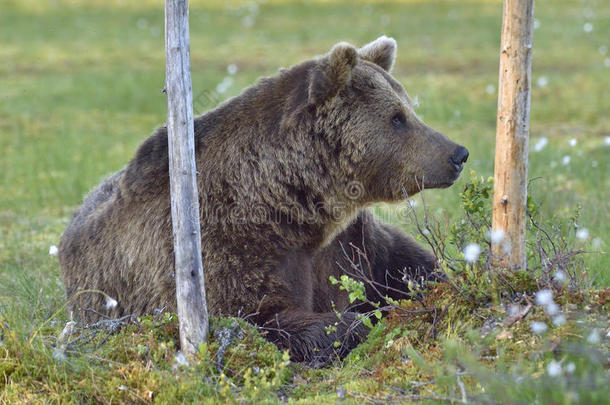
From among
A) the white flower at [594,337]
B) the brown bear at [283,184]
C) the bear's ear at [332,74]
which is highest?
the bear's ear at [332,74]

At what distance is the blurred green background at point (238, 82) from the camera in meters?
8.43

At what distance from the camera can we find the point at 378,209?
7508 millimetres

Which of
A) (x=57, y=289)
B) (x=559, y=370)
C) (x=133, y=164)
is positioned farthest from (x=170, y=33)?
(x=57, y=289)

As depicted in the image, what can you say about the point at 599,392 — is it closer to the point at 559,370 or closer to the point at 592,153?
the point at 559,370

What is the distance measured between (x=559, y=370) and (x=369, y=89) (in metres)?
2.46

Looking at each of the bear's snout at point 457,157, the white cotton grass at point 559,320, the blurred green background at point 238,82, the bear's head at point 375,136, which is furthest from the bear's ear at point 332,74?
the blurred green background at point 238,82

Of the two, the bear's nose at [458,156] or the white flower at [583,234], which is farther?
the bear's nose at [458,156]

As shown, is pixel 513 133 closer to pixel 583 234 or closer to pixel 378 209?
pixel 583 234

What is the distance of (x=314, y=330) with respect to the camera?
4617mm

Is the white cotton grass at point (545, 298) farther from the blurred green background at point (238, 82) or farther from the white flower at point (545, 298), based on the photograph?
the blurred green background at point (238, 82)

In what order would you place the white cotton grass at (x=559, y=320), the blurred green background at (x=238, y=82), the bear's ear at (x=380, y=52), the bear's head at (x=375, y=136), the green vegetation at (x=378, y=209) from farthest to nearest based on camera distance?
the blurred green background at (x=238, y=82), the bear's ear at (x=380, y=52), the bear's head at (x=375, y=136), the green vegetation at (x=378, y=209), the white cotton grass at (x=559, y=320)

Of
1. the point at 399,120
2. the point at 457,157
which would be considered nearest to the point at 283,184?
the point at 399,120

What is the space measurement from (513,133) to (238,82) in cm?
1127

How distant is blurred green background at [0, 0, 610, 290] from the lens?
843cm
